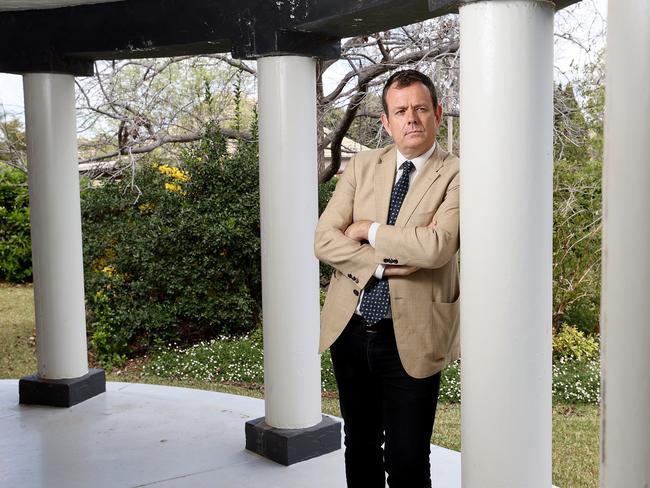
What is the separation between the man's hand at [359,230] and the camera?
9.51 feet

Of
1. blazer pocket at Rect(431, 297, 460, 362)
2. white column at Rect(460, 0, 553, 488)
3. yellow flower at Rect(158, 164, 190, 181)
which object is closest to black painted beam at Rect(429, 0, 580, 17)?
white column at Rect(460, 0, 553, 488)

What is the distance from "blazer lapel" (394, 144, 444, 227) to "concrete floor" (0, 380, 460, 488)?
1.77 metres

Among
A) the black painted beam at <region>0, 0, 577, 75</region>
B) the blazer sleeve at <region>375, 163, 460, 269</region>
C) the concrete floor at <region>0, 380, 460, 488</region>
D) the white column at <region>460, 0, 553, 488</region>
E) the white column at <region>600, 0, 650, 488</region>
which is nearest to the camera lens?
the white column at <region>600, 0, 650, 488</region>

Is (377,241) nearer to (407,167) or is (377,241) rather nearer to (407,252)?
(407,252)

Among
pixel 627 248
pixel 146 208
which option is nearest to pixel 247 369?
pixel 146 208

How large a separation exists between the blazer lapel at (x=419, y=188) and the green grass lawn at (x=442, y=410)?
141 inches

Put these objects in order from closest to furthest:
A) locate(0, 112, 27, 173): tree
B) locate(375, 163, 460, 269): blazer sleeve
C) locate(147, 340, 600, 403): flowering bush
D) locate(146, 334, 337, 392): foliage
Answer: locate(375, 163, 460, 269): blazer sleeve → locate(147, 340, 600, 403): flowering bush → locate(146, 334, 337, 392): foliage → locate(0, 112, 27, 173): tree

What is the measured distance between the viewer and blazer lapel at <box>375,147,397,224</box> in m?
2.93

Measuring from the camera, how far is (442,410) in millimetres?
7734

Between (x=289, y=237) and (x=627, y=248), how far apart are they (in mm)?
2324

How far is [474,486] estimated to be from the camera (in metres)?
2.69

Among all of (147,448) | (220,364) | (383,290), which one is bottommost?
(220,364)

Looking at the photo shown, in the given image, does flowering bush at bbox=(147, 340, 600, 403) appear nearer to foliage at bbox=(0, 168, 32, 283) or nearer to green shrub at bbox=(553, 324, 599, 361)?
green shrub at bbox=(553, 324, 599, 361)

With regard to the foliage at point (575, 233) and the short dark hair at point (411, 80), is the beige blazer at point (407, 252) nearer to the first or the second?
the short dark hair at point (411, 80)
